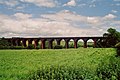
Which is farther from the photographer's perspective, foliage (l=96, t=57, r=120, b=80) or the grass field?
the grass field

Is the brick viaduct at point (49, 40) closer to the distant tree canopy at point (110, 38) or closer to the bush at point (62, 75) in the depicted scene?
the distant tree canopy at point (110, 38)

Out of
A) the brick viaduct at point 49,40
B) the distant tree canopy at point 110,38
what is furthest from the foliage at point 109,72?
the brick viaduct at point 49,40

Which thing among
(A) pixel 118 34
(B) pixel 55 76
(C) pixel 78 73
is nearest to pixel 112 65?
(C) pixel 78 73

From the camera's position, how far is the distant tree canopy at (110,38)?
87150 millimetres

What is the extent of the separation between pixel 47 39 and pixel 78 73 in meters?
75.8

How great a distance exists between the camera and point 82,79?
25.6 meters

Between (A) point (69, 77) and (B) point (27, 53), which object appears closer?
(A) point (69, 77)

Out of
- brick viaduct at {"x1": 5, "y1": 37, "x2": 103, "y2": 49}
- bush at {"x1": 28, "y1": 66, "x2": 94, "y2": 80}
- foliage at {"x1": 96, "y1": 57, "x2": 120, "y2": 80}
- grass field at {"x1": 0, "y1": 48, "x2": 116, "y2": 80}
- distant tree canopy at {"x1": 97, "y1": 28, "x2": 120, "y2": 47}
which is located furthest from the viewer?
brick viaduct at {"x1": 5, "y1": 37, "x2": 103, "y2": 49}

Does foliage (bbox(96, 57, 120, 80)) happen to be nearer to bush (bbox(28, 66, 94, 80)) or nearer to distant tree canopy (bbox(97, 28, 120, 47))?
bush (bbox(28, 66, 94, 80))

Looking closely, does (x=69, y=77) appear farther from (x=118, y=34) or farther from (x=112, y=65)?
(x=118, y=34)

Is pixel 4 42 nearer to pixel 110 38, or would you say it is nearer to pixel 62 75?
pixel 110 38

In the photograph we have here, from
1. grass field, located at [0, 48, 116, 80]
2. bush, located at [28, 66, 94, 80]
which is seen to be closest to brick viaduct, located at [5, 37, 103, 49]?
grass field, located at [0, 48, 116, 80]

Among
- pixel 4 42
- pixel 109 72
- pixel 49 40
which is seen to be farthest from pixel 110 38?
pixel 109 72

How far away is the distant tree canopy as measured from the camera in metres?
87.2
